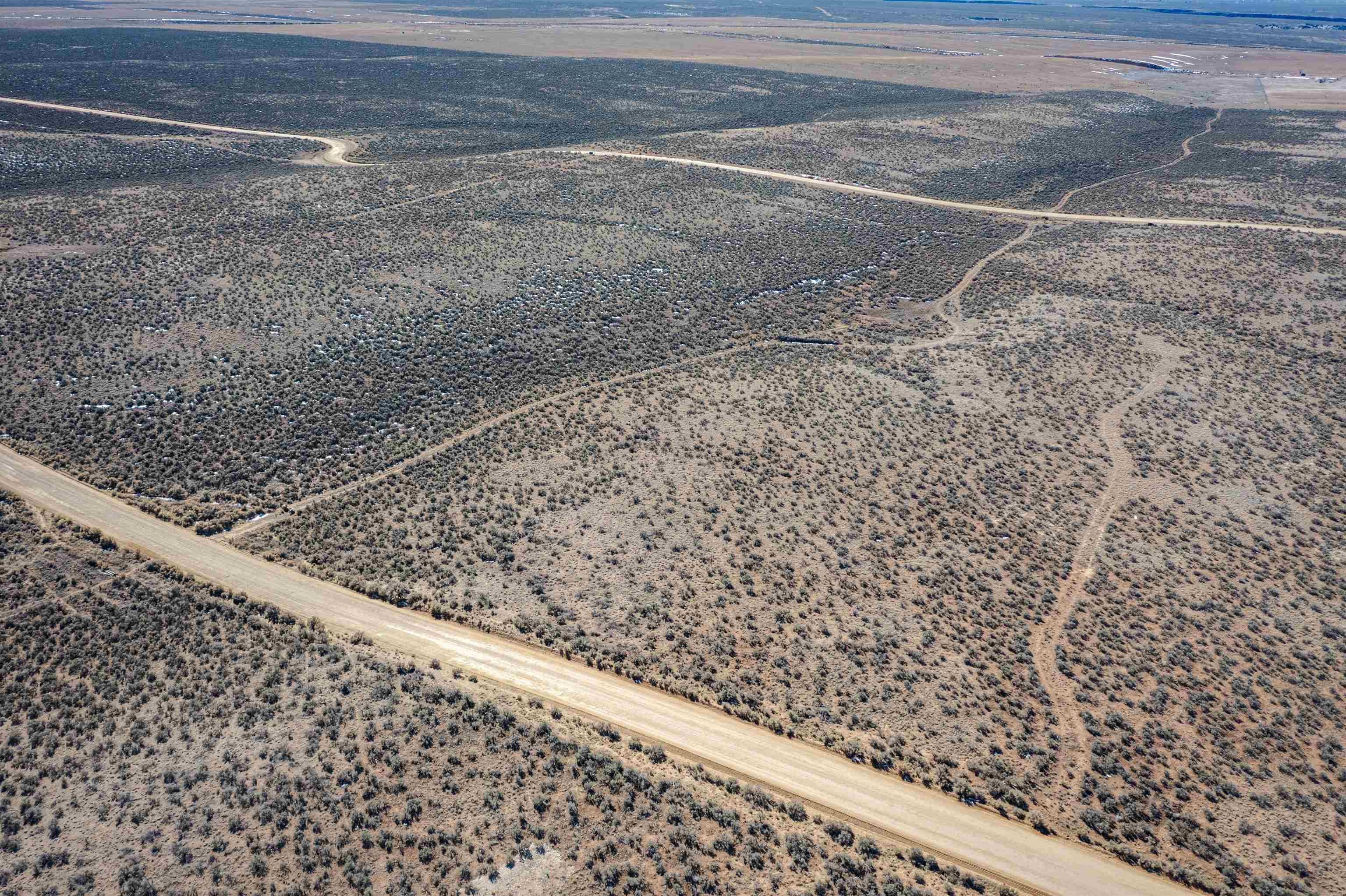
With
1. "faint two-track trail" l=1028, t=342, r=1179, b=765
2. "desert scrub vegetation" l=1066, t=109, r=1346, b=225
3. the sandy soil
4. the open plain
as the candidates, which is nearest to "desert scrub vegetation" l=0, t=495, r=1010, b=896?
the open plain

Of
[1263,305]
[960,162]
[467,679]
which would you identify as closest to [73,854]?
[467,679]

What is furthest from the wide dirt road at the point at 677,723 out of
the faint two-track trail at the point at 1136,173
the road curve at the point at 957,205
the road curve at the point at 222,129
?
the faint two-track trail at the point at 1136,173

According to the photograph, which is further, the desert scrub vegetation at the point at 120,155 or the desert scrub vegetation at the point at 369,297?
the desert scrub vegetation at the point at 120,155

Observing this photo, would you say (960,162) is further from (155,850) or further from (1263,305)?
(155,850)

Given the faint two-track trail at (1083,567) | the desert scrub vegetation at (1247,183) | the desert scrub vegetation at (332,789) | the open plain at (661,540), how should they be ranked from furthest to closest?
1. the desert scrub vegetation at (1247,183)
2. the faint two-track trail at (1083,567)
3. the open plain at (661,540)
4. the desert scrub vegetation at (332,789)

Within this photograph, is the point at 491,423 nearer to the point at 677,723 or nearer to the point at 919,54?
the point at 677,723

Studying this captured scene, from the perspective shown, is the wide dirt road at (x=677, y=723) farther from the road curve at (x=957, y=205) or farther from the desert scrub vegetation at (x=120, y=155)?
the road curve at (x=957, y=205)

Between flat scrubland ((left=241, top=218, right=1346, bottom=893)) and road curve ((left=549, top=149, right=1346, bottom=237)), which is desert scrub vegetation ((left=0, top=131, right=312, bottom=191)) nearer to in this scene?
road curve ((left=549, top=149, right=1346, bottom=237))
